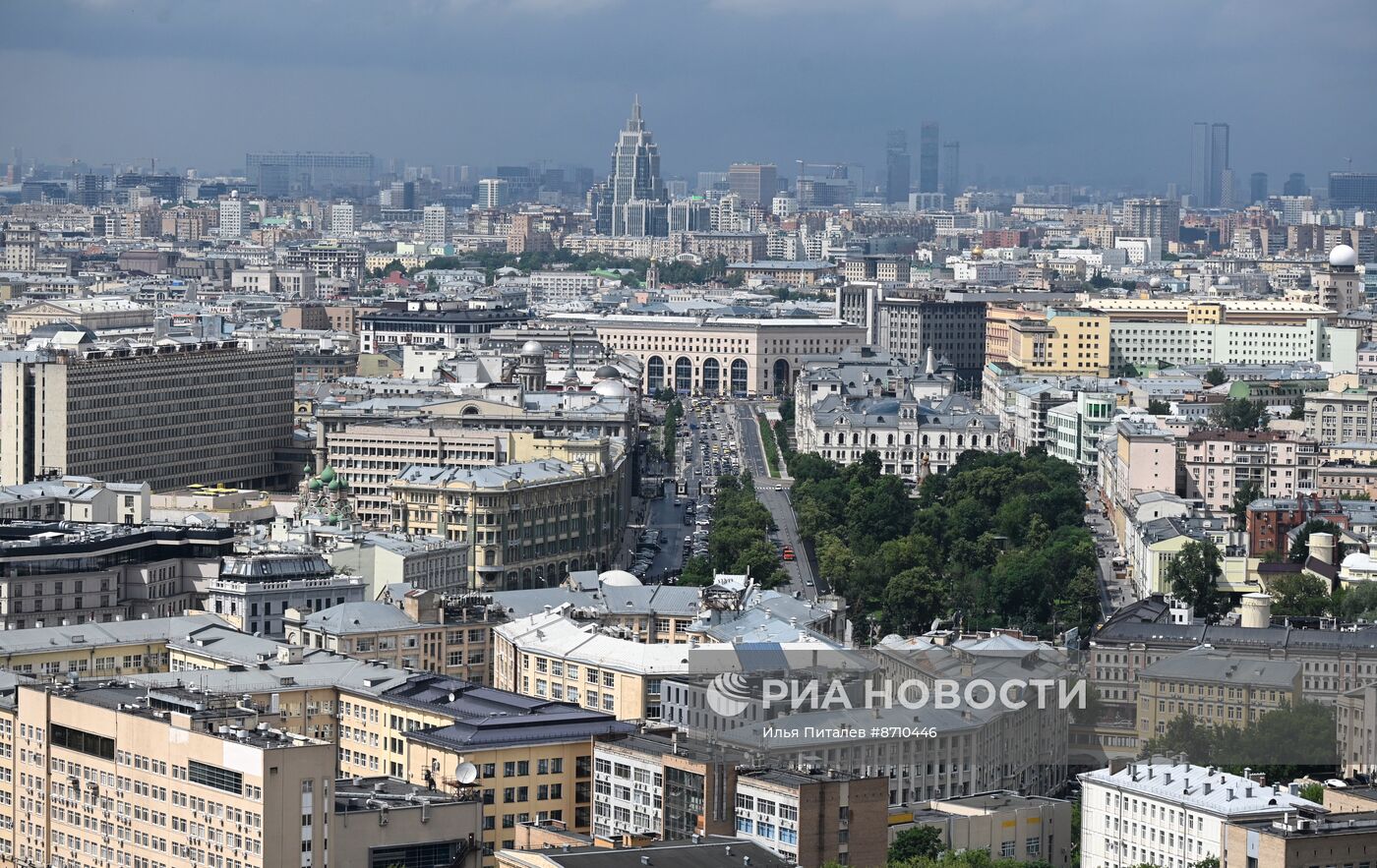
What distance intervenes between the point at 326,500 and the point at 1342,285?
183 feet

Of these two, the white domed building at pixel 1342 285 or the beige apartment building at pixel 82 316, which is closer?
the beige apartment building at pixel 82 316

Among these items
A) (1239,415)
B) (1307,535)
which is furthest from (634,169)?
(1307,535)

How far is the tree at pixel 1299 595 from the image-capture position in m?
41.3

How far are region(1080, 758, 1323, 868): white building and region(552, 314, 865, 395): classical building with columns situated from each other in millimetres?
61965

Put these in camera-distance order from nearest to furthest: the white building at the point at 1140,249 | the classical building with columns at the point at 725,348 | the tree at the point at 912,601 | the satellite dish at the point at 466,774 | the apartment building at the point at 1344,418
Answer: the satellite dish at the point at 466,774
the tree at the point at 912,601
the apartment building at the point at 1344,418
the classical building with columns at the point at 725,348
the white building at the point at 1140,249

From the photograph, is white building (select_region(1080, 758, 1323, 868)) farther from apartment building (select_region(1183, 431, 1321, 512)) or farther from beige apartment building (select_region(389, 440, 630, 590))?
apartment building (select_region(1183, 431, 1321, 512))

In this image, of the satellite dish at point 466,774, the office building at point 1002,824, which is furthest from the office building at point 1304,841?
the satellite dish at point 466,774

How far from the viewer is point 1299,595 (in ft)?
139

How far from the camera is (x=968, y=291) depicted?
100062mm

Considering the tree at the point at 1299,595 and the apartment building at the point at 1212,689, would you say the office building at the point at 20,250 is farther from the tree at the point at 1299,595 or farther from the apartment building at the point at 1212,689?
the apartment building at the point at 1212,689

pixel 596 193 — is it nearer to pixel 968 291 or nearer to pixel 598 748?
pixel 968 291

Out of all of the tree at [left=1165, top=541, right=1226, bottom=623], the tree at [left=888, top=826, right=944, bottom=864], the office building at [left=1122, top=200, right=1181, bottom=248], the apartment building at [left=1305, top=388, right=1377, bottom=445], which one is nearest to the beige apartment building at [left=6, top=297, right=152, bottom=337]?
the apartment building at [left=1305, top=388, right=1377, bottom=445]

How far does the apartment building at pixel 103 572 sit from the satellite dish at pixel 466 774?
10.6 m

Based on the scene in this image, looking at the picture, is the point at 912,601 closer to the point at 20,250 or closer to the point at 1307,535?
the point at 1307,535
